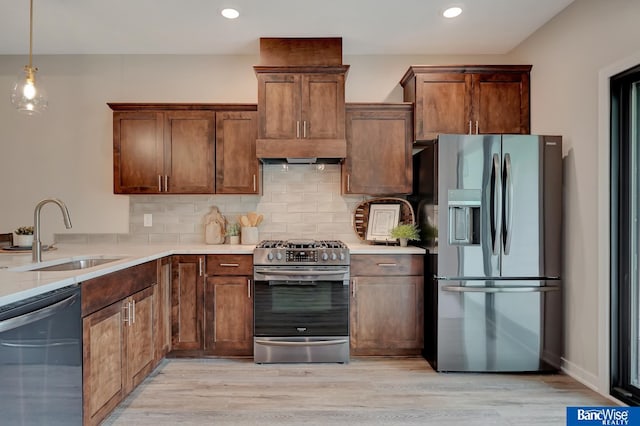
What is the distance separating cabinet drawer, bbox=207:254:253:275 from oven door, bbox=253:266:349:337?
0.35 feet

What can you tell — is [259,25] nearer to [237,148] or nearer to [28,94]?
[237,148]

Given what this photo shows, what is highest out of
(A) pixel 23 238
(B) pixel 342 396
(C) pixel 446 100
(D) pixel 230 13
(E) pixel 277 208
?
(D) pixel 230 13

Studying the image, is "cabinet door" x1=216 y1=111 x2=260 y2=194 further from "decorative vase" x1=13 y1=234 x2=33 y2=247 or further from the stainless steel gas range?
"decorative vase" x1=13 y1=234 x2=33 y2=247

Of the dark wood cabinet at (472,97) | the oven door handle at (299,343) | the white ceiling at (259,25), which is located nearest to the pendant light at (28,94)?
the white ceiling at (259,25)

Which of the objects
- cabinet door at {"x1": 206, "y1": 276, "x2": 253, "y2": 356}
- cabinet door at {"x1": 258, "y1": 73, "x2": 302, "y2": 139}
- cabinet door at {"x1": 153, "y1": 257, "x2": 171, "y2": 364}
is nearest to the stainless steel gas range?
cabinet door at {"x1": 206, "y1": 276, "x2": 253, "y2": 356}

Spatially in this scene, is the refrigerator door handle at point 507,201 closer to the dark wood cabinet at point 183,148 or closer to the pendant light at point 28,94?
the dark wood cabinet at point 183,148

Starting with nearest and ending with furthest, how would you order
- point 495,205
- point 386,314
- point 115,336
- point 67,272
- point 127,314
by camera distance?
1. point 67,272
2. point 115,336
3. point 127,314
4. point 495,205
5. point 386,314

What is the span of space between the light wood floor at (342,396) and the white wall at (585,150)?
364mm

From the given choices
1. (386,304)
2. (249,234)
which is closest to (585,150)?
(386,304)

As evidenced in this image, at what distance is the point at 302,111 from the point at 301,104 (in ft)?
0.20

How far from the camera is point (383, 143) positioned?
3479mm

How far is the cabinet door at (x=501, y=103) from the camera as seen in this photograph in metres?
3.38

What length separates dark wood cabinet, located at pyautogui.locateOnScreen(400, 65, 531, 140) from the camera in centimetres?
338

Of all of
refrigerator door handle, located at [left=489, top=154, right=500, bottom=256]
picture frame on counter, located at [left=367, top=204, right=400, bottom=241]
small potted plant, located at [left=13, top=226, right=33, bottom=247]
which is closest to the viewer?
refrigerator door handle, located at [left=489, top=154, right=500, bottom=256]
